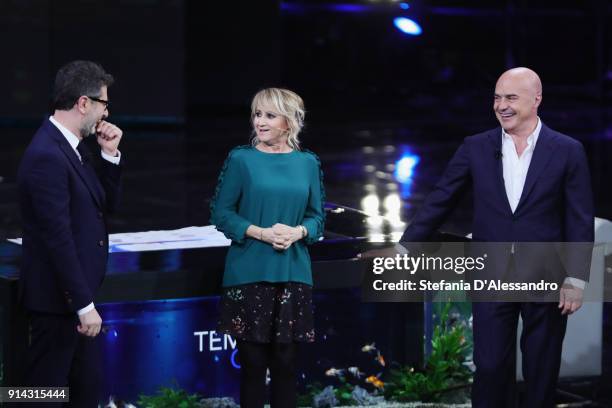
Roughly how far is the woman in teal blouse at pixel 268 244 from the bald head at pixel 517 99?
835mm

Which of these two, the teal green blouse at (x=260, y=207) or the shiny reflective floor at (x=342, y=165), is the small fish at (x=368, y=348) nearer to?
the shiny reflective floor at (x=342, y=165)

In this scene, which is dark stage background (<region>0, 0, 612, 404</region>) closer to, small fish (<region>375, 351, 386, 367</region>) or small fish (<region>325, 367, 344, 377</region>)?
small fish (<region>375, 351, 386, 367</region>)

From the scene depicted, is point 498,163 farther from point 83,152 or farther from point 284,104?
point 83,152

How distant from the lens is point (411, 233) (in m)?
5.36

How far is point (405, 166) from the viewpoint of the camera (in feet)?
49.9

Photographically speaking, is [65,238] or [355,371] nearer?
[65,238]

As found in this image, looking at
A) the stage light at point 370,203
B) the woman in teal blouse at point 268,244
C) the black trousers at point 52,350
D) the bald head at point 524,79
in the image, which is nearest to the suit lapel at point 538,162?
the bald head at point 524,79

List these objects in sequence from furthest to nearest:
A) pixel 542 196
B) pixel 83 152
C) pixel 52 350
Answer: pixel 542 196, pixel 83 152, pixel 52 350

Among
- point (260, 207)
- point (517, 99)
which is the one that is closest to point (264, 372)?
point (260, 207)

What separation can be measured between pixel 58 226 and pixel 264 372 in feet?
3.90

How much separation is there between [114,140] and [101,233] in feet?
1.37

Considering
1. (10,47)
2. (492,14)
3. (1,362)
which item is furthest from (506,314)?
(492,14)

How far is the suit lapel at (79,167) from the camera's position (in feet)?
15.1

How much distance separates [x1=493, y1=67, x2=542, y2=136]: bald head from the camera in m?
5.05
